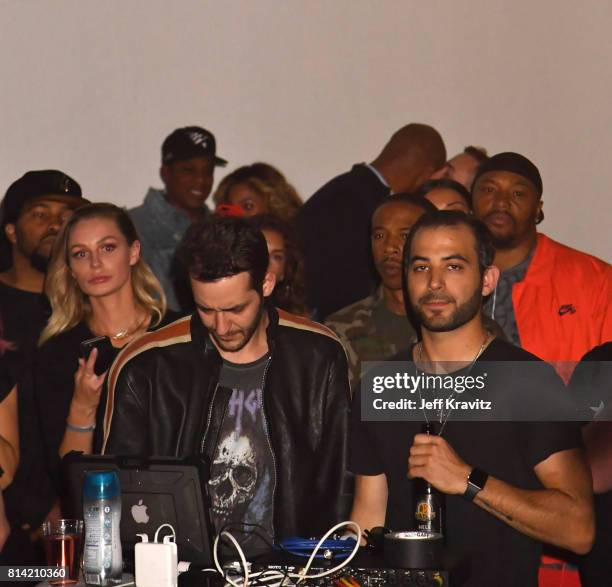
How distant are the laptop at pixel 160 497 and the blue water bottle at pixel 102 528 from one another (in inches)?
1.8

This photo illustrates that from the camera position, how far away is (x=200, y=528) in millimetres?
2746

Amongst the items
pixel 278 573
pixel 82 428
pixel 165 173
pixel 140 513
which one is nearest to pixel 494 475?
pixel 278 573

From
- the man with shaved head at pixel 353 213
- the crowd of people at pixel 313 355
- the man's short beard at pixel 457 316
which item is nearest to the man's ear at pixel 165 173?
the crowd of people at pixel 313 355

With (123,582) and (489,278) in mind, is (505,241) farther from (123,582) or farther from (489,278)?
(123,582)

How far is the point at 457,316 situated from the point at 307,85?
3.15 metres

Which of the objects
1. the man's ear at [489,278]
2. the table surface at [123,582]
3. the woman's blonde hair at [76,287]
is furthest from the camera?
the woman's blonde hair at [76,287]

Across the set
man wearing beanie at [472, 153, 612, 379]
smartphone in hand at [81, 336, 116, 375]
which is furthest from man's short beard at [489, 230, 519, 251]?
smartphone in hand at [81, 336, 116, 375]

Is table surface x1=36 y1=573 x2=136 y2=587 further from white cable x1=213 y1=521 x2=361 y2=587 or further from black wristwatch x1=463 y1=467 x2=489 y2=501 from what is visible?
black wristwatch x1=463 y1=467 x2=489 y2=501

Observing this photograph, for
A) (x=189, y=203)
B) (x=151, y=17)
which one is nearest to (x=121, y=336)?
(x=189, y=203)

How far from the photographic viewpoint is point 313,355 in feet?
12.0

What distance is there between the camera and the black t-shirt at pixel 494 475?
3082mm

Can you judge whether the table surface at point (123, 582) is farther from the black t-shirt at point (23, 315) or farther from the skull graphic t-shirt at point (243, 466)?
the black t-shirt at point (23, 315)

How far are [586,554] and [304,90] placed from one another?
3475 mm

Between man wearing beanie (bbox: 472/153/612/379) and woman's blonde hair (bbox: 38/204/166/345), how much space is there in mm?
1416
